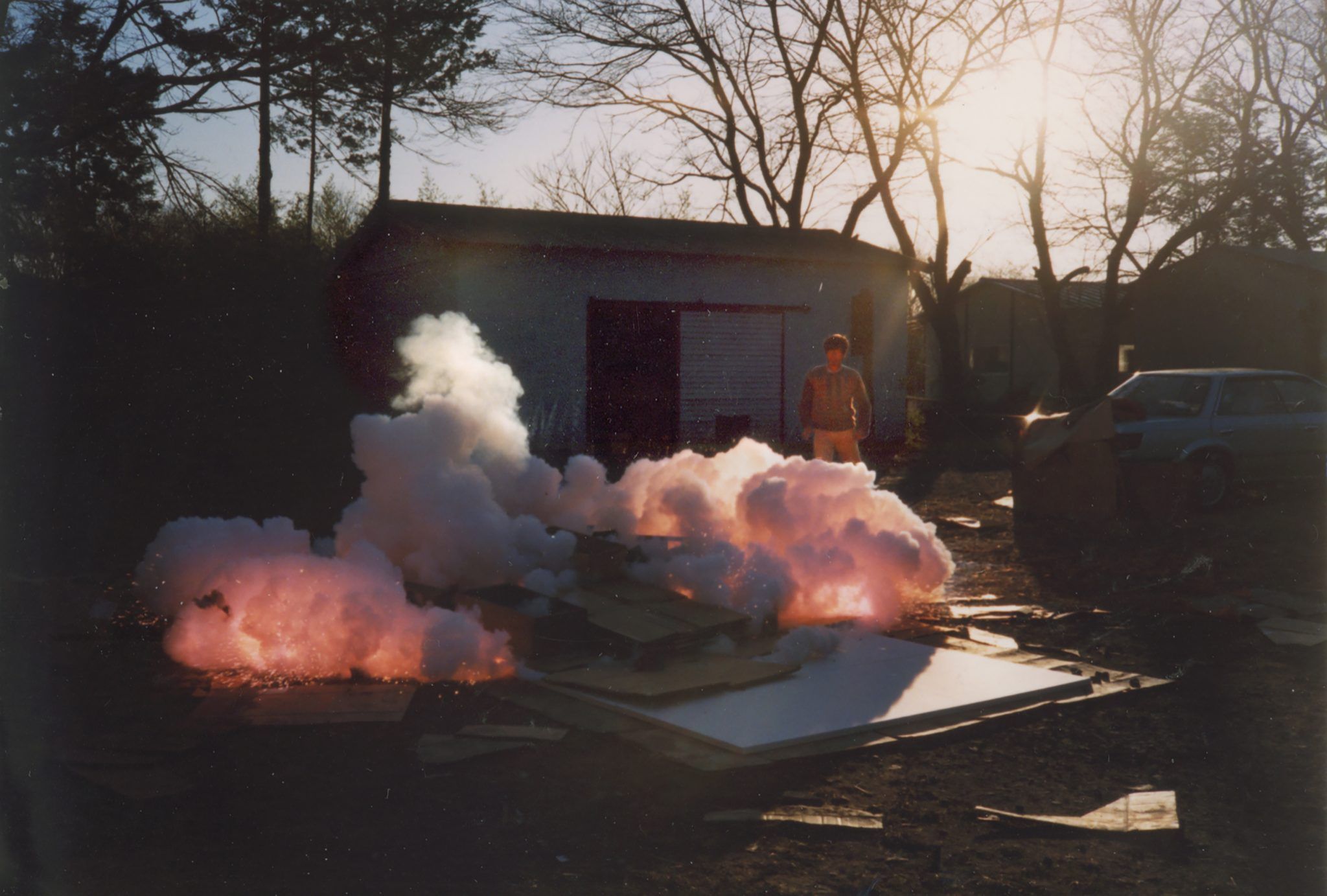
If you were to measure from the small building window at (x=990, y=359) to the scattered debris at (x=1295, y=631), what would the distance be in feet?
134

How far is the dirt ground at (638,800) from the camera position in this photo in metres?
3.72

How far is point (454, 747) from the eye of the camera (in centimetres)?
499

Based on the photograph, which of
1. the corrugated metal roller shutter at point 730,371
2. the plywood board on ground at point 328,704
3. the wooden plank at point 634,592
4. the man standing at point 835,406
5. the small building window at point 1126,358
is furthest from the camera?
the small building window at point 1126,358

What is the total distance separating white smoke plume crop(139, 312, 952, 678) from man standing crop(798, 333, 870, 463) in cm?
147

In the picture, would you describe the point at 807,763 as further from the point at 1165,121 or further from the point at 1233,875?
the point at 1165,121

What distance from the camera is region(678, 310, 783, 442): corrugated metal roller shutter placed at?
1997cm

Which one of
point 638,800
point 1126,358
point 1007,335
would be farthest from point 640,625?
point 1007,335

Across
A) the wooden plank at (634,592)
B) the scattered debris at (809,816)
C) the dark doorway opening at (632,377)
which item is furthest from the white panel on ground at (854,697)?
the dark doorway opening at (632,377)

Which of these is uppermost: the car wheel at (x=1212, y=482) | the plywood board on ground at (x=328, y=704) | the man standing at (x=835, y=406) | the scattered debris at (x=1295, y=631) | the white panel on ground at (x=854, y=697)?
the man standing at (x=835, y=406)

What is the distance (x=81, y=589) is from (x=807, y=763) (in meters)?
6.68

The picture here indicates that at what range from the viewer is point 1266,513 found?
11992mm

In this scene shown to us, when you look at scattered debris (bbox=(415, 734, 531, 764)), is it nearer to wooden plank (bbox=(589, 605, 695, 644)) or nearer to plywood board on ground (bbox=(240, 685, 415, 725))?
plywood board on ground (bbox=(240, 685, 415, 725))

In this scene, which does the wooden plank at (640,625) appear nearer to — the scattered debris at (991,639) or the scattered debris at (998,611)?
the scattered debris at (991,639)

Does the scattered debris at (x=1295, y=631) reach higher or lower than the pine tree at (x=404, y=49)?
lower
